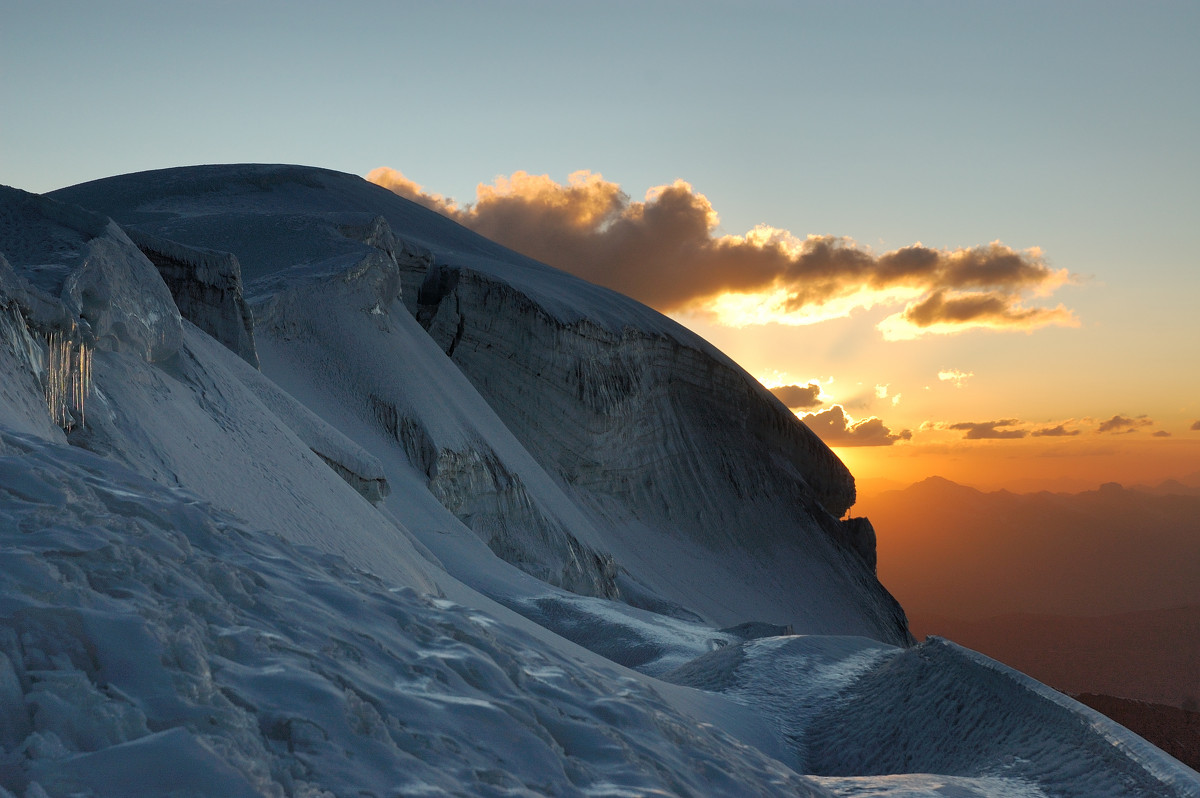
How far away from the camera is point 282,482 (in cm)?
686

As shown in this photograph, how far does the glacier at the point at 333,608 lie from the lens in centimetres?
241

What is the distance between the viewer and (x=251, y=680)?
8.44 ft

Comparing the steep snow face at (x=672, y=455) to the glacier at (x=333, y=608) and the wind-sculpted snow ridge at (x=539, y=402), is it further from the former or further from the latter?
the glacier at (x=333, y=608)

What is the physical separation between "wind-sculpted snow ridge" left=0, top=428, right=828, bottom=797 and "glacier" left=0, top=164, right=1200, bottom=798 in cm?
1

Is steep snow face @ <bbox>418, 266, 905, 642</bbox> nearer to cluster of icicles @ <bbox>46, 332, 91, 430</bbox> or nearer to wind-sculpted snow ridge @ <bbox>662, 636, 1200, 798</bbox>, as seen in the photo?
wind-sculpted snow ridge @ <bbox>662, 636, 1200, 798</bbox>

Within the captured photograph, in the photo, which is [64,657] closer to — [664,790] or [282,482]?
[664,790]

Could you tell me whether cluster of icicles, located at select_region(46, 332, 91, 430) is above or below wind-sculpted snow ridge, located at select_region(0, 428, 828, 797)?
above

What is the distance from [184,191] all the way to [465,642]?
63.9ft

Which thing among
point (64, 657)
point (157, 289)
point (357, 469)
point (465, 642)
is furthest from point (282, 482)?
point (64, 657)

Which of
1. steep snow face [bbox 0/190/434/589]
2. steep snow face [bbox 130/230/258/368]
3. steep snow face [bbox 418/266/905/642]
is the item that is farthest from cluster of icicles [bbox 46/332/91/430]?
steep snow face [bbox 418/266/905/642]

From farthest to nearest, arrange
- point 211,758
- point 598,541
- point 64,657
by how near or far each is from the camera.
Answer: point 598,541 → point 64,657 → point 211,758

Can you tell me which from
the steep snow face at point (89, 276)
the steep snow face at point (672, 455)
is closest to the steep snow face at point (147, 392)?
the steep snow face at point (89, 276)

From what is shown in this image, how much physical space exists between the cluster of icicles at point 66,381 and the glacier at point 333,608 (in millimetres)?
35

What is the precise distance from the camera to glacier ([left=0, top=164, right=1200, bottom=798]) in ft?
7.90
